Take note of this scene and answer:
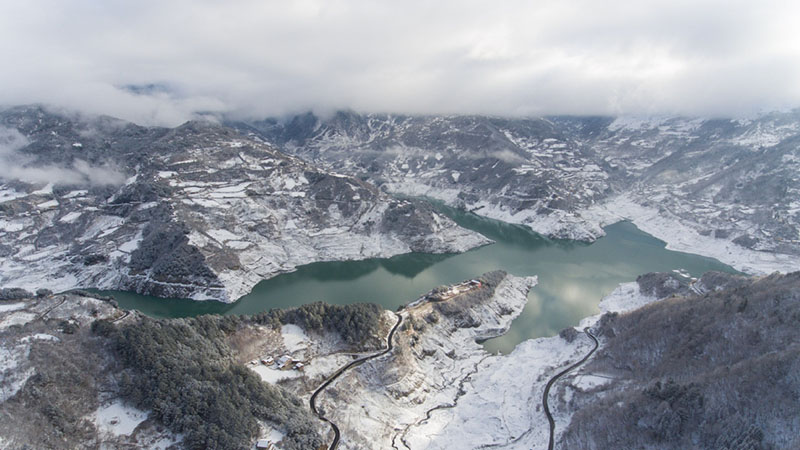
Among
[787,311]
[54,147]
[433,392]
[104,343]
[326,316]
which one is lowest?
[433,392]

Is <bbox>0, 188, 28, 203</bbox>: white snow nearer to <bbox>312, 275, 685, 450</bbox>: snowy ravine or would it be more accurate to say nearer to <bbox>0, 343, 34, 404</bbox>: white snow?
<bbox>0, 343, 34, 404</bbox>: white snow

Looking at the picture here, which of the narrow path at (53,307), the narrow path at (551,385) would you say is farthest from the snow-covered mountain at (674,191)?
the narrow path at (53,307)

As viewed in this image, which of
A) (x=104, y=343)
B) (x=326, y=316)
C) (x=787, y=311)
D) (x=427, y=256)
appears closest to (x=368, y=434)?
(x=326, y=316)

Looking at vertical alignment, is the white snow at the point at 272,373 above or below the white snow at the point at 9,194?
below

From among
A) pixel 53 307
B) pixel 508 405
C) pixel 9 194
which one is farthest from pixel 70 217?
pixel 508 405

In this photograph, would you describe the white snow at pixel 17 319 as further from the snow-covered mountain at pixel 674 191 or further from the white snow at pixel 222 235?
the snow-covered mountain at pixel 674 191

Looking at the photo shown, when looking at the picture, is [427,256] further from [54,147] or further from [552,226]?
[54,147]

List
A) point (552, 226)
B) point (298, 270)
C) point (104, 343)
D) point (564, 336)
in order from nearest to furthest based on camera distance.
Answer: point (104, 343), point (564, 336), point (298, 270), point (552, 226)
